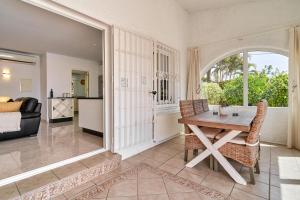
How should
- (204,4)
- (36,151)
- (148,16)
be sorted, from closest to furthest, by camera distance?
1. (36,151)
2. (148,16)
3. (204,4)

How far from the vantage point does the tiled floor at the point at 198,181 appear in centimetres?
181

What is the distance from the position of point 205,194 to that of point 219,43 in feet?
12.2

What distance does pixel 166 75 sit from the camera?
3.89 m

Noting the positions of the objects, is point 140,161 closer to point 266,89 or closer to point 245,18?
point 266,89

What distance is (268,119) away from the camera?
379 centimetres

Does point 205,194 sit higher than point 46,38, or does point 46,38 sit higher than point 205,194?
point 46,38

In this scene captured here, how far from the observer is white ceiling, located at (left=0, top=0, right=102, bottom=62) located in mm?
3001

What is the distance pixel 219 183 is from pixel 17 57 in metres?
6.78

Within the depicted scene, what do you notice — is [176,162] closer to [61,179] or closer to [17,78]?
[61,179]

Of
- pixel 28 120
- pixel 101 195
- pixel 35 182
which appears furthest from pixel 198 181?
pixel 28 120

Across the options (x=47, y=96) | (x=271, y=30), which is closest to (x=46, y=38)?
(x=47, y=96)

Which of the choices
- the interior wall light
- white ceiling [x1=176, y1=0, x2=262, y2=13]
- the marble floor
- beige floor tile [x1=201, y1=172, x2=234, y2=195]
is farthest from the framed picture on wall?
beige floor tile [x1=201, y1=172, x2=234, y2=195]

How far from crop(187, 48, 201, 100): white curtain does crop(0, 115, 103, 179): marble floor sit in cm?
260

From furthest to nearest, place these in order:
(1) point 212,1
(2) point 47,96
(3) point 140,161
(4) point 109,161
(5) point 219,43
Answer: (2) point 47,96 < (5) point 219,43 < (1) point 212,1 < (3) point 140,161 < (4) point 109,161
